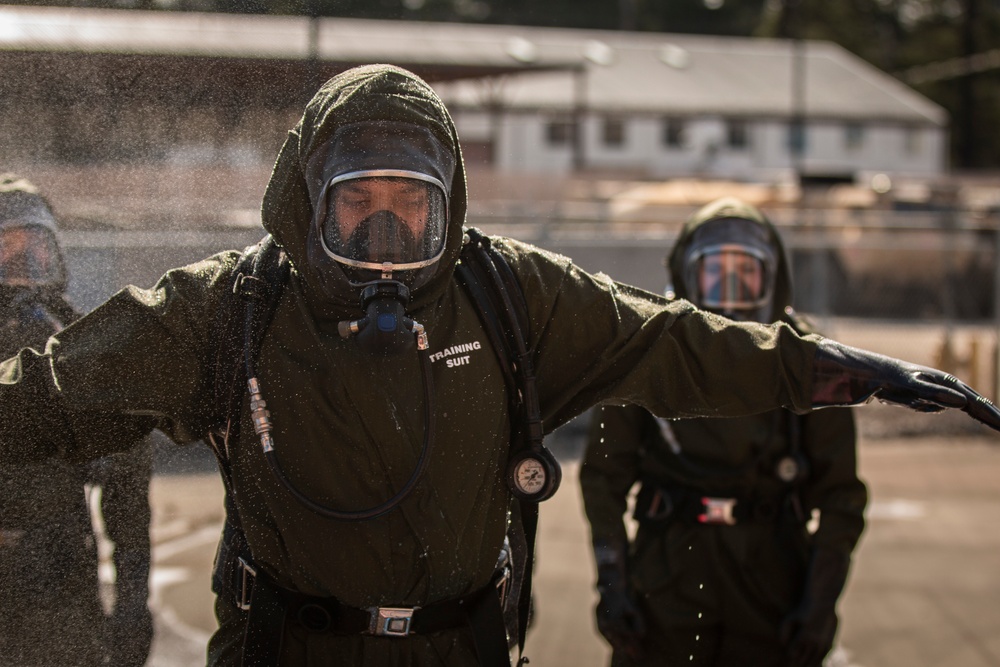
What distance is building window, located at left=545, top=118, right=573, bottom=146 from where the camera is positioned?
134 ft

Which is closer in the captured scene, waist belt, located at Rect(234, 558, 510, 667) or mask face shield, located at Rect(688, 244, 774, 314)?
waist belt, located at Rect(234, 558, 510, 667)

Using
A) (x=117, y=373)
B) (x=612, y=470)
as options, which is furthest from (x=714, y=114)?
(x=117, y=373)

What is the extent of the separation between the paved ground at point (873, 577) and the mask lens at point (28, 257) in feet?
3.31

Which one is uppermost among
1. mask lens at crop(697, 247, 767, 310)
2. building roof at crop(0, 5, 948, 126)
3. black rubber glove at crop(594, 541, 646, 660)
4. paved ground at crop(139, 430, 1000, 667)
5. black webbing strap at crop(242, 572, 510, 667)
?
building roof at crop(0, 5, 948, 126)

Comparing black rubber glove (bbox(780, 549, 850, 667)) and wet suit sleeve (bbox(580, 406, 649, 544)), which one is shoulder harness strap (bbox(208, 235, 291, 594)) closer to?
wet suit sleeve (bbox(580, 406, 649, 544))

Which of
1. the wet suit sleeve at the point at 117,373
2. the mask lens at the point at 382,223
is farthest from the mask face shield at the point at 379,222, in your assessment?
the wet suit sleeve at the point at 117,373

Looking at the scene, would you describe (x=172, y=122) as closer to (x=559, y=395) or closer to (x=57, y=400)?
(x=57, y=400)

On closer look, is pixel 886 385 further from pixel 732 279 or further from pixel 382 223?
pixel 732 279

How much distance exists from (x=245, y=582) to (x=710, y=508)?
1.70 metres

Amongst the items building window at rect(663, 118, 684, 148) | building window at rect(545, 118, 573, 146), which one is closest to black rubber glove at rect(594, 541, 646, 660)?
building window at rect(545, 118, 573, 146)

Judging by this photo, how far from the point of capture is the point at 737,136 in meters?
42.8

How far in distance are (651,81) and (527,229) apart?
3418cm

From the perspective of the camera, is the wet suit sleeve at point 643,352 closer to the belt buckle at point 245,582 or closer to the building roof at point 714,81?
the belt buckle at point 245,582

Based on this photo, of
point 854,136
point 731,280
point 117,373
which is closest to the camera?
point 117,373
